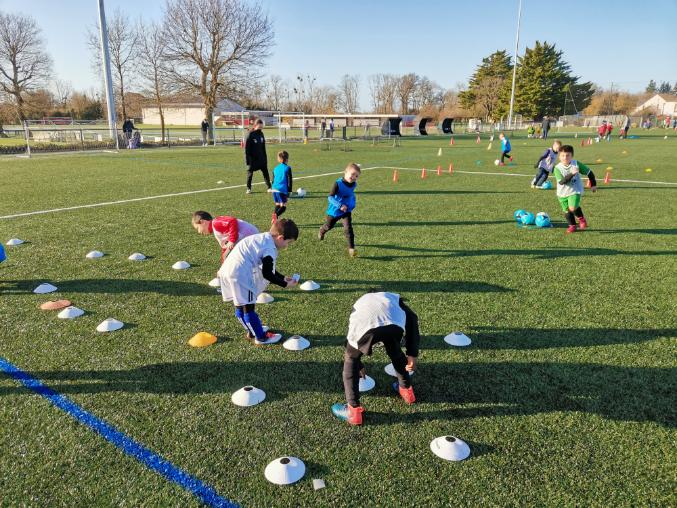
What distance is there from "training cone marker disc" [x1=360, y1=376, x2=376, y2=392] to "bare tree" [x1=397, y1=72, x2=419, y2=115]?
103180mm

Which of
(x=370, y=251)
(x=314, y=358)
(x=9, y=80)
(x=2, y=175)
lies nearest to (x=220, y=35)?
(x=9, y=80)

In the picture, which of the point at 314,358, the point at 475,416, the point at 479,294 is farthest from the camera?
A: the point at 479,294

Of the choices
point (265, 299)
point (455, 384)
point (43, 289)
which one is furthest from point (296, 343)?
point (43, 289)

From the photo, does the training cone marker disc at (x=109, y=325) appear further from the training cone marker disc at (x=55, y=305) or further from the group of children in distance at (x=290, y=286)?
the group of children in distance at (x=290, y=286)

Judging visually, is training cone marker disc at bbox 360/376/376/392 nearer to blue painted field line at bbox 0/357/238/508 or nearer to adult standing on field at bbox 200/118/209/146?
blue painted field line at bbox 0/357/238/508

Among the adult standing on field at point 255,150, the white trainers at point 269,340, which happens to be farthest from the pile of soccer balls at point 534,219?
the adult standing on field at point 255,150

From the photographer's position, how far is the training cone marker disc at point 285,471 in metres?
2.68

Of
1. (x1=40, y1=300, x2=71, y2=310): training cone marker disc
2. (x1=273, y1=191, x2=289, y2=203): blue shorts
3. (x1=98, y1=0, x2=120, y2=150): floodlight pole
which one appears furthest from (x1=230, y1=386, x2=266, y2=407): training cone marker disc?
(x1=98, y1=0, x2=120, y2=150): floodlight pole

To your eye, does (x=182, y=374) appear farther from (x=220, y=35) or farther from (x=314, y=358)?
(x=220, y=35)

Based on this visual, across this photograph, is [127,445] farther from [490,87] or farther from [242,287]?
[490,87]

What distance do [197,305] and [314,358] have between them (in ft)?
6.38

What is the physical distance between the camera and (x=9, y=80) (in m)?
41.2

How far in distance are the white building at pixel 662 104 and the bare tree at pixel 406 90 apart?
6135 cm

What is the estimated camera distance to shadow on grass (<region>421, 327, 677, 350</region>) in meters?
4.39
